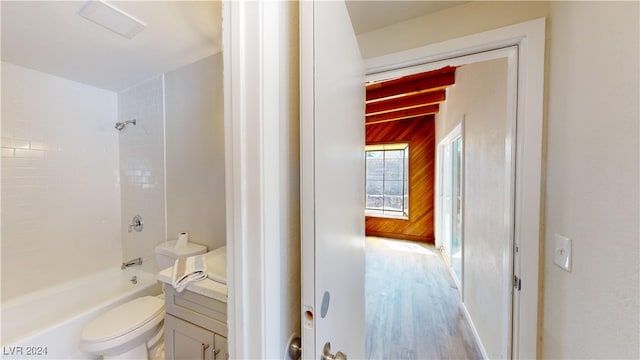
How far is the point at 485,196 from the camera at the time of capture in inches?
65.2

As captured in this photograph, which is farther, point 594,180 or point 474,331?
point 474,331

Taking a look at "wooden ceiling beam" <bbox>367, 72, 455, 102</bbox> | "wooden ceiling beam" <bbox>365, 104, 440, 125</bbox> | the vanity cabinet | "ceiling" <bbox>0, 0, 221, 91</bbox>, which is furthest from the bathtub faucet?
"wooden ceiling beam" <bbox>365, 104, 440, 125</bbox>

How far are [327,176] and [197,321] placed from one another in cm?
97

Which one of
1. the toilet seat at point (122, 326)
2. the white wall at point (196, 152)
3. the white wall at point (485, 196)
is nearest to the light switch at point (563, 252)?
the white wall at point (485, 196)

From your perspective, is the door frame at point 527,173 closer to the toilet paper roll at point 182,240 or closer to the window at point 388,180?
the toilet paper roll at point 182,240

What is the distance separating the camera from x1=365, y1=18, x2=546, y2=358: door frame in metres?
0.94

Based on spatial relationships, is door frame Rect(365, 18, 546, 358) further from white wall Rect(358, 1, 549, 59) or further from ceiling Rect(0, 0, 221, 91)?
ceiling Rect(0, 0, 221, 91)

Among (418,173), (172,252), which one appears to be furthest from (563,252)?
(418,173)

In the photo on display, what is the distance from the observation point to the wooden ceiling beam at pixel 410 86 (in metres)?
2.54

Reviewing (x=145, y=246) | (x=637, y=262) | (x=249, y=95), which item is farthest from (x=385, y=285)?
(x=249, y=95)

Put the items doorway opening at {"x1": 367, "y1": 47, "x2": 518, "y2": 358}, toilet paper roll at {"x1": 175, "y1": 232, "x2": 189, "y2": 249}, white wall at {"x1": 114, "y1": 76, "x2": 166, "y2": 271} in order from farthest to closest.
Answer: white wall at {"x1": 114, "y1": 76, "x2": 166, "y2": 271} < toilet paper roll at {"x1": 175, "y1": 232, "x2": 189, "y2": 249} < doorway opening at {"x1": 367, "y1": 47, "x2": 518, "y2": 358}

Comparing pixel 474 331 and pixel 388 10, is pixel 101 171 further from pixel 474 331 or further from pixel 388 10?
pixel 474 331

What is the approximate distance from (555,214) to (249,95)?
1.19m

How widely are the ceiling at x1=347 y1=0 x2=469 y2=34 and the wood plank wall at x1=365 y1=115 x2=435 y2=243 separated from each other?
3828 millimetres
